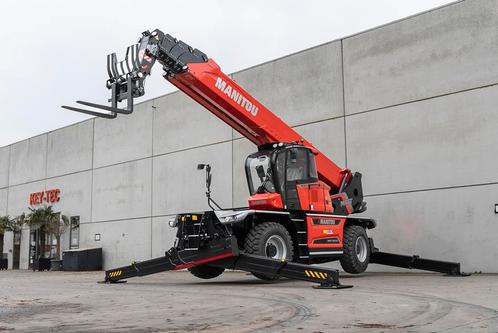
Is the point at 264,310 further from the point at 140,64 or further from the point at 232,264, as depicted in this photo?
the point at 140,64

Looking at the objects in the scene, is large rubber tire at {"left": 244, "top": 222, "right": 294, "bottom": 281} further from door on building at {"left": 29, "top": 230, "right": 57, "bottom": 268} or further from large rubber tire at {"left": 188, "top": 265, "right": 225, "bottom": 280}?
door on building at {"left": 29, "top": 230, "right": 57, "bottom": 268}

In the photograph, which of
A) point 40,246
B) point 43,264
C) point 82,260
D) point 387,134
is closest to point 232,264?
point 387,134

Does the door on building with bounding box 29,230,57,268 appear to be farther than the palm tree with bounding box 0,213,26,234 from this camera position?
No

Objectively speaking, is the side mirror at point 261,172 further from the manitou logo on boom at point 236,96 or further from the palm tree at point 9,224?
the palm tree at point 9,224

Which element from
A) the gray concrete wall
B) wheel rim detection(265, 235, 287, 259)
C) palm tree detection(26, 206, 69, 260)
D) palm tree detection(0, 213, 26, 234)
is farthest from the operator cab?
palm tree detection(0, 213, 26, 234)

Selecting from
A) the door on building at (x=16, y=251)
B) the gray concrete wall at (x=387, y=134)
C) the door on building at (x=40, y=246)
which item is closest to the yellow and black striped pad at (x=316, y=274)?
the gray concrete wall at (x=387, y=134)

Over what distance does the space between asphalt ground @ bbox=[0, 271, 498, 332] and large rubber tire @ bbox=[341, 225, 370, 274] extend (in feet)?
11.3

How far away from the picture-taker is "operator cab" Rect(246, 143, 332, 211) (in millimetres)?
14008

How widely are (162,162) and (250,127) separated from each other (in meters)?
12.1

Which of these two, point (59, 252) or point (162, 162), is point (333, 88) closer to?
point (162, 162)

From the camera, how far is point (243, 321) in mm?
7234

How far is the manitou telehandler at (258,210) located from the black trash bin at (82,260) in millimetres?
12995

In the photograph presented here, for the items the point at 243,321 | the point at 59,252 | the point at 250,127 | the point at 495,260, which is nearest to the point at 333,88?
the point at 250,127

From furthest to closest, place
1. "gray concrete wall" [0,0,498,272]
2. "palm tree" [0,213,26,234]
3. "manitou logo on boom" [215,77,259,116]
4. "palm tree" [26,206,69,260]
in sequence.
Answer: "palm tree" [0,213,26,234] → "palm tree" [26,206,69,260] → "gray concrete wall" [0,0,498,272] → "manitou logo on boom" [215,77,259,116]
